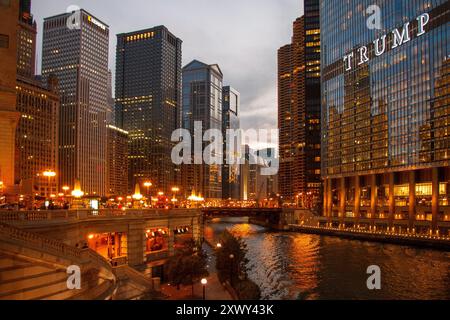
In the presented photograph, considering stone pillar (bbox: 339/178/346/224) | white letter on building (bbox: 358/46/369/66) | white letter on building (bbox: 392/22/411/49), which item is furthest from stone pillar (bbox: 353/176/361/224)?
white letter on building (bbox: 392/22/411/49)

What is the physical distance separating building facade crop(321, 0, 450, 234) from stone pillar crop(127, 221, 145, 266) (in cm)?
8056

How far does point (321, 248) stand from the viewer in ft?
304

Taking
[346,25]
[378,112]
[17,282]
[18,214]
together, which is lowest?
[17,282]

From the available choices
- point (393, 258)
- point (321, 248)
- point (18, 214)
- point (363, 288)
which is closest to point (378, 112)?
point (321, 248)

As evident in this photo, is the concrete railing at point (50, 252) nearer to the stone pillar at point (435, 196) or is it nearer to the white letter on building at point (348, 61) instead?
the stone pillar at point (435, 196)

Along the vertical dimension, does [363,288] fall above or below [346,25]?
below

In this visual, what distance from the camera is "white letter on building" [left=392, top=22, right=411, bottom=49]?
124m

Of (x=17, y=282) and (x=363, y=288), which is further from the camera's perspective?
(x=363, y=288)

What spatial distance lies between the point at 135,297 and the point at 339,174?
130746mm

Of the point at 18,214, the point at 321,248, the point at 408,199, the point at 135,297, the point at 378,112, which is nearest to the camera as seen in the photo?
the point at 18,214

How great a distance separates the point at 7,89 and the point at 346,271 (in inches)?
1844

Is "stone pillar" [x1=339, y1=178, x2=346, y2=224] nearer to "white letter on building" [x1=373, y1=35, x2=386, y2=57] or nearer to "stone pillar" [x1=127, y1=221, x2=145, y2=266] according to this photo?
"white letter on building" [x1=373, y1=35, x2=386, y2=57]

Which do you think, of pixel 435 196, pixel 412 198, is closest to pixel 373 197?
pixel 412 198
